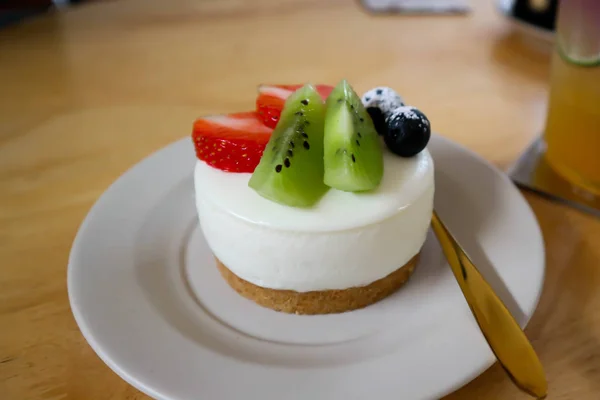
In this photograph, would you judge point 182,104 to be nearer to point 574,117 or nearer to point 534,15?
point 574,117

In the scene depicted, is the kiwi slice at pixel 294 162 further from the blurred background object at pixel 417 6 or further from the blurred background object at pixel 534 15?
the blurred background object at pixel 417 6

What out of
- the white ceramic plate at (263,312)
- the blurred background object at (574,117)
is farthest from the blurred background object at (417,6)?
the white ceramic plate at (263,312)

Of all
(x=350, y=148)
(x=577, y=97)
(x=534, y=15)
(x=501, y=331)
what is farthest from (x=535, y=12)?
(x=501, y=331)

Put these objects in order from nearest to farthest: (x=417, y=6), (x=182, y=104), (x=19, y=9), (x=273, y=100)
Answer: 1. (x=273, y=100)
2. (x=182, y=104)
3. (x=19, y=9)
4. (x=417, y=6)

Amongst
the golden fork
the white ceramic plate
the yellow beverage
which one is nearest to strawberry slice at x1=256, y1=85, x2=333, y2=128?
the white ceramic plate

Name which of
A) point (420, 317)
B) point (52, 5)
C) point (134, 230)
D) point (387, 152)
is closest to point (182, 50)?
point (52, 5)

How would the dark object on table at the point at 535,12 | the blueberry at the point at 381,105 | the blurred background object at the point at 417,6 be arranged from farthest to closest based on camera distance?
the blurred background object at the point at 417,6 < the dark object on table at the point at 535,12 < the blueberry at the point at 381,105

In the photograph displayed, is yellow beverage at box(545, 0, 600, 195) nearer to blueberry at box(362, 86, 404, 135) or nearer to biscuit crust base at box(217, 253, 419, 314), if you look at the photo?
blueberry at box(362, 86, 404, 135)
